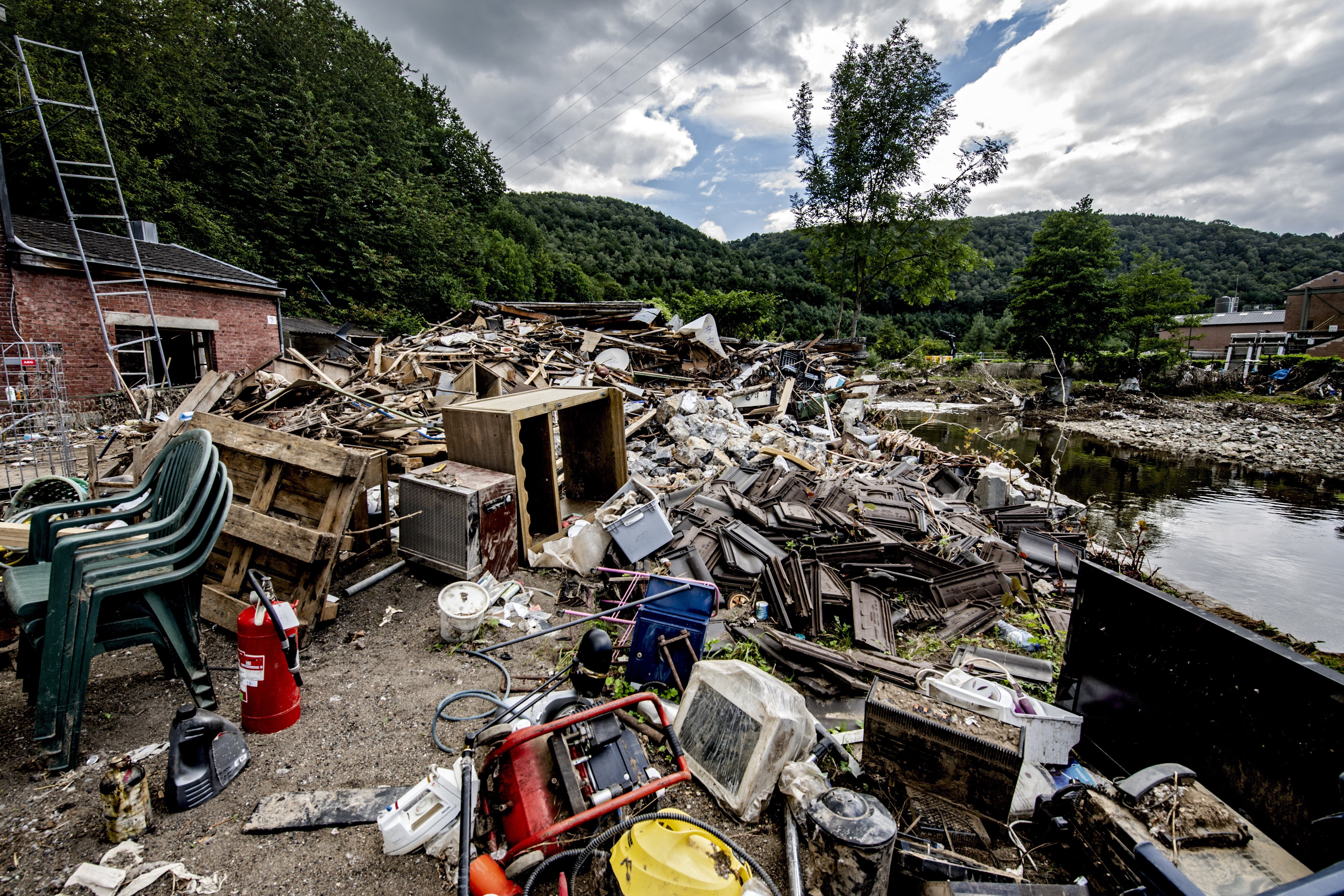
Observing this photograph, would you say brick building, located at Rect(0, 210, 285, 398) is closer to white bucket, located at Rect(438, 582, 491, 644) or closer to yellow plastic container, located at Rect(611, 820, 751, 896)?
white bucket, located at Rect(438, 582, 491, 644)

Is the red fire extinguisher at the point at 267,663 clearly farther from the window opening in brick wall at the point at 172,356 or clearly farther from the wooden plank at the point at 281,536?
the window opening in brick wall at the point at 172,356

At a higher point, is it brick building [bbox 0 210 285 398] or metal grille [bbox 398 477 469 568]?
brick building [bbox 0 210 285 398]

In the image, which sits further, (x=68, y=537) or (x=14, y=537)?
(x=14, y=537)

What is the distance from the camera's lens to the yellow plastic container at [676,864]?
155 centimetres

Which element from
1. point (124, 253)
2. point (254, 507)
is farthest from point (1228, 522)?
point (124, 253)

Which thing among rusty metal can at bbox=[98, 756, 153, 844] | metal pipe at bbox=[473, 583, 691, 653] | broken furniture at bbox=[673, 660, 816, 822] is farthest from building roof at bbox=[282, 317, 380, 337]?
broken furniture at bbox=[673, 660, 816, 822]

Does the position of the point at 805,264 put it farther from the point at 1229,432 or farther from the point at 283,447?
the point at 283,447

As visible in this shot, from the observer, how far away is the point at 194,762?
2.38 metres

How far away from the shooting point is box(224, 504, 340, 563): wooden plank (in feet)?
11.6

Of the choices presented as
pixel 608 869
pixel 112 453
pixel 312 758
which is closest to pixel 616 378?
pixel 112 453

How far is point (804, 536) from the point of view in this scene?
5637 millimetres

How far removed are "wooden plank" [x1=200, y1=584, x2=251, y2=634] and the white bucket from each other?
135cm

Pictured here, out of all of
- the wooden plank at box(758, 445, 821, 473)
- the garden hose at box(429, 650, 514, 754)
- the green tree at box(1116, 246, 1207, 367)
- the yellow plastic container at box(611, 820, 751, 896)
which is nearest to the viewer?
the yellow plastic container at box(611, 820, 751, 896)

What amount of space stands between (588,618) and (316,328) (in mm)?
20855
